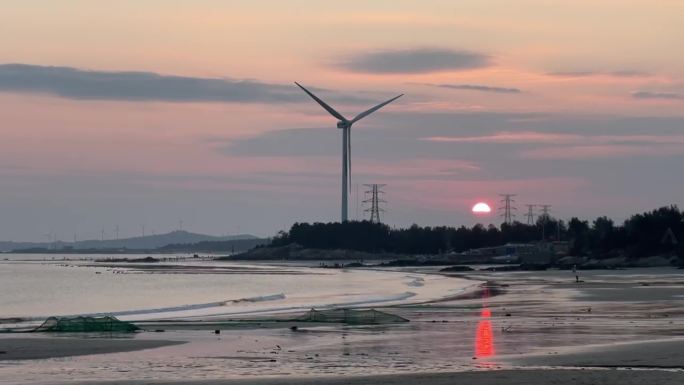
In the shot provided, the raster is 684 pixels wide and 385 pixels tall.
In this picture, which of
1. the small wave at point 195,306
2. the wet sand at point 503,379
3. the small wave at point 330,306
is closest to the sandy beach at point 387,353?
the wet sand at point 503,379

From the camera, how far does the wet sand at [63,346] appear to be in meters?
31.6

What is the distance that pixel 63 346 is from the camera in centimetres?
3428

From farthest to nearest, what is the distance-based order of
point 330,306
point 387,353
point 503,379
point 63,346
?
1. point 330,306
2. point 63,346
3. point 387,353
4. point 503,379

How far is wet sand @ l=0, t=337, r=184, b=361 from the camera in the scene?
31.6 meters

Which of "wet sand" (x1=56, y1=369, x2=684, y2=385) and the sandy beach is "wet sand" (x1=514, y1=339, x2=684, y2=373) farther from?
"wet sand" (x1=56, y1=369, x2=684, y2=385)

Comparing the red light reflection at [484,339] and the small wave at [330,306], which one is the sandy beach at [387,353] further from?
the small wave at [330,306]

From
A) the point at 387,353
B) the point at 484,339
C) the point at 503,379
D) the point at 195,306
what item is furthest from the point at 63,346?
the point at 195,306

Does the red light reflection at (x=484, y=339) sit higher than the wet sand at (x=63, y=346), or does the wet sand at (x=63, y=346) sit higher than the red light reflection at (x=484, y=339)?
the red light reflection at (x=484, y=339)

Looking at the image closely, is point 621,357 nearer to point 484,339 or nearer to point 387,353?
point 387,353

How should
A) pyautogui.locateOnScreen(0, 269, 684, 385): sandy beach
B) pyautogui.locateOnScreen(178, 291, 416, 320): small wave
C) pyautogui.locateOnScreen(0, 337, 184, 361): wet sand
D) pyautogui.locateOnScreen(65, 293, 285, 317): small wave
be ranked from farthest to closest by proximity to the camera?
pyautogui.locateOnScreen(65, 293, 285, 317): small wave < pyautogui.locateOnScreen(178, 291, 416, 320): small wave < pyautogui.locateOnScreen(0, 337, 184, 361): wet sand < pyautogui.locateOnScreen(0, 269, 684, 385): sandy beach

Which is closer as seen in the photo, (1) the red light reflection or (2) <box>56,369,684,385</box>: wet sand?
(2) <box>56,369,684,385</box>: wet sand

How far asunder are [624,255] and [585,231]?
2985 centimetres

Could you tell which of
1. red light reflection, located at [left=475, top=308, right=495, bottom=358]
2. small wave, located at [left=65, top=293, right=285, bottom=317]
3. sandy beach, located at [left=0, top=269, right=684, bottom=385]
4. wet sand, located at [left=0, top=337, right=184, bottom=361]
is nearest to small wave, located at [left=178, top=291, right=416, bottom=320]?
small wave, located at [left=65, top=293, right=285, bottom=317]

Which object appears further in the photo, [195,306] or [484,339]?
[195,306]
